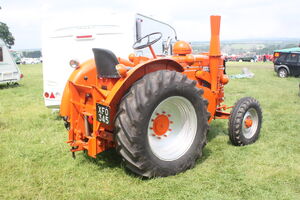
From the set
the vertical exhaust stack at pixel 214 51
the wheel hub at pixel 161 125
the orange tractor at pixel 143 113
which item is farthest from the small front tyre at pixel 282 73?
the wheel hub at pixel 161 125

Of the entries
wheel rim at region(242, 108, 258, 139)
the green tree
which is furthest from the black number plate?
the green tree

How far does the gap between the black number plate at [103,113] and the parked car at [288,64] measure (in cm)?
1562

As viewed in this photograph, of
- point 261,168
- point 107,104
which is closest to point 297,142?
point 261,168

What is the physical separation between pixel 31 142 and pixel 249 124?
371cm

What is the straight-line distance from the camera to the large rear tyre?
4.42 metres

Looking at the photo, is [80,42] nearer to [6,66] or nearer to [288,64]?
[6,66]

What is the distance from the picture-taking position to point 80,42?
6016 mm

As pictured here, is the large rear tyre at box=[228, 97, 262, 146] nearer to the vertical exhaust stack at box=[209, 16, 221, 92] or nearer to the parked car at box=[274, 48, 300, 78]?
the vertical exhaust stack at box=[209, 16, 221, 92]

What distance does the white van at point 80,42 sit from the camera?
579 cm

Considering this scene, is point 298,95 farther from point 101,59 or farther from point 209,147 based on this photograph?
point 101,59

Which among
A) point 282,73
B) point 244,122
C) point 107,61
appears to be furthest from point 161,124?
point 282,73

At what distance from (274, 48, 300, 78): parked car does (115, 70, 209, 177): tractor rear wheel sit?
14.6 meters

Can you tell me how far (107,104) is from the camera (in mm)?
3160

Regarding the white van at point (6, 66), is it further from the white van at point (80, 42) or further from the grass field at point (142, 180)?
the grass field at point (142, 180)
